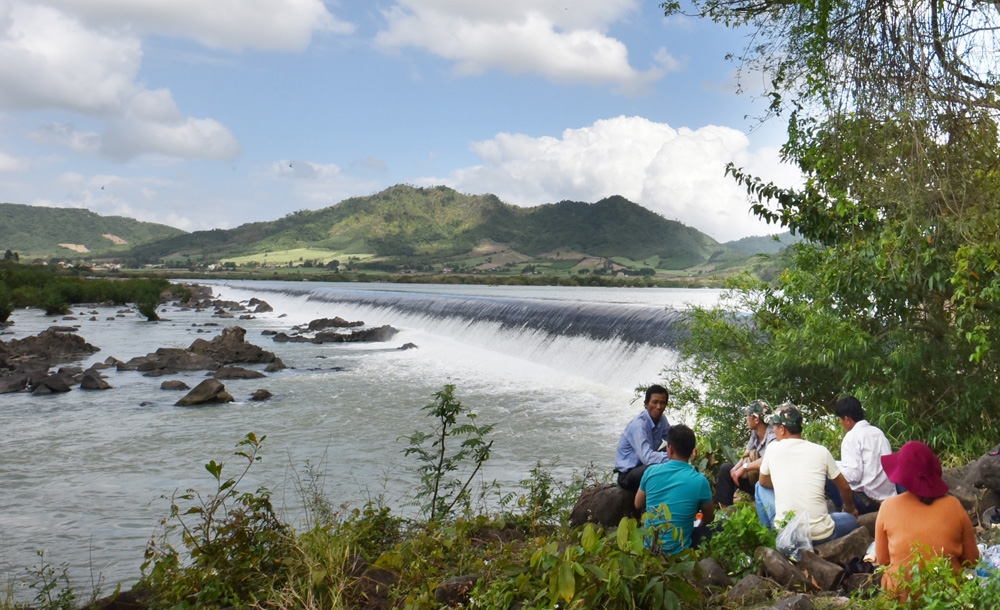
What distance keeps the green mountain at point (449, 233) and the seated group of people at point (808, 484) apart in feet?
332

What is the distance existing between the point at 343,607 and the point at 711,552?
7.31ft

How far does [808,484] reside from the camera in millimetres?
4895

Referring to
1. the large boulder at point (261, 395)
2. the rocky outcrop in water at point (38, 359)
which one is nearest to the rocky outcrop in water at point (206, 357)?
the rocky outcrop in water at point (38, 359)

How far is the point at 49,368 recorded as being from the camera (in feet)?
66.7

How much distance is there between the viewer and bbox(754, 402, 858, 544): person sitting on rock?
4816mm

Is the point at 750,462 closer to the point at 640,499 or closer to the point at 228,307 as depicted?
the point at 640,499

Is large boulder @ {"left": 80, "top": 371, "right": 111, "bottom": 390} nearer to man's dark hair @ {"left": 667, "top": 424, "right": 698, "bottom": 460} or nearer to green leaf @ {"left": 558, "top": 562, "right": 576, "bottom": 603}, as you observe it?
man's dark hair @ {"left": 667, "top": 424, "right": 698, "bottom": 460}

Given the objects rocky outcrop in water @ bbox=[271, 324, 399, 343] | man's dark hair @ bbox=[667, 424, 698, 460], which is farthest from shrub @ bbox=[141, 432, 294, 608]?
rocky outcrop in water @ bbox=[271, 324, 399, 343]

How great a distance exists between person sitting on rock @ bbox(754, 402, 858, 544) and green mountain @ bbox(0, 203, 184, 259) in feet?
601

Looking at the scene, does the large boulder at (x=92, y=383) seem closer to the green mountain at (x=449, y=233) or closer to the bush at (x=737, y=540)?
the bush at (x=737, y=540)

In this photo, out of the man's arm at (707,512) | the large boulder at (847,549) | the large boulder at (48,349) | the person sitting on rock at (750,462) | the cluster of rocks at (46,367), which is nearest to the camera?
the large boulder at (847,549)

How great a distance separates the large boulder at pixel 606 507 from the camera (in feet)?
19.9

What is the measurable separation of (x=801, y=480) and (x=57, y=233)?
20486 centimetres

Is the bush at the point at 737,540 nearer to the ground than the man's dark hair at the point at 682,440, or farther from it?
nearer to the ground
